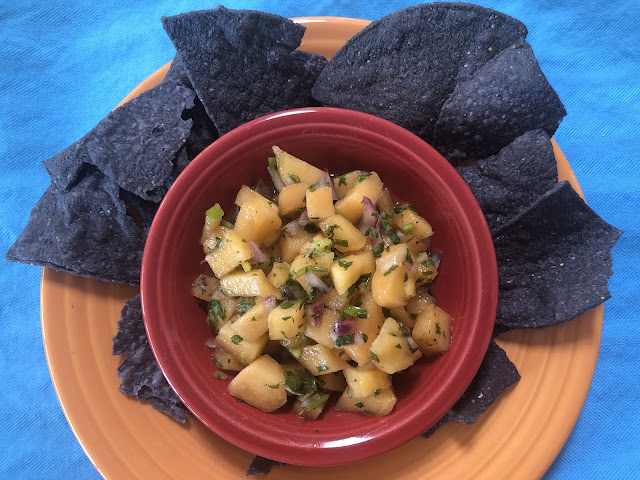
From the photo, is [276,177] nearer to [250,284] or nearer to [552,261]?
[250,284]

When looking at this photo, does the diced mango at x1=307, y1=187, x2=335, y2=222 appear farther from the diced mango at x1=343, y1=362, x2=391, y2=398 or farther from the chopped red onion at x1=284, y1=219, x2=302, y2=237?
the diced mango at x1=343, y1=362, x2=391, y2=398

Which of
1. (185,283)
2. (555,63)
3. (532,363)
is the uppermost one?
(555,63)

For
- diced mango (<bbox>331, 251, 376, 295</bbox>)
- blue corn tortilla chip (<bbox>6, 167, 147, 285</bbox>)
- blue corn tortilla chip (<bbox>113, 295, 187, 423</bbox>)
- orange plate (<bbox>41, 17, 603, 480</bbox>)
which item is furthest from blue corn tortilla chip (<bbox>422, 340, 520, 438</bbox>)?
blue corn tortilla chip (<bbox>6, 167, 147, 285</bbox>)

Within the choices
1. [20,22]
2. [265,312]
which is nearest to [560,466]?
[265,312]

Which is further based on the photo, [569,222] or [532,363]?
[532,363]

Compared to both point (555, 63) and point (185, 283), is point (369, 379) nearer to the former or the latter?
point (185, 283)

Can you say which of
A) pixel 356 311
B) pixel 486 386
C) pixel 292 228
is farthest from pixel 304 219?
pixel 486 386
